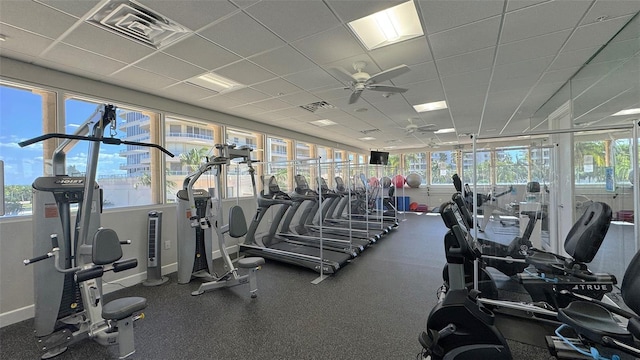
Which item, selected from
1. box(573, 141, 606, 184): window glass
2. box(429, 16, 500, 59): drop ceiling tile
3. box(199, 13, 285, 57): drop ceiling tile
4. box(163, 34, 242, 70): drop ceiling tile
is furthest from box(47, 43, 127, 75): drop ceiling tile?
box(573, 141, 606, 184): window glass

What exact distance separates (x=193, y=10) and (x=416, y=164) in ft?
36.9

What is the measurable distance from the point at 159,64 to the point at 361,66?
2.50 metres

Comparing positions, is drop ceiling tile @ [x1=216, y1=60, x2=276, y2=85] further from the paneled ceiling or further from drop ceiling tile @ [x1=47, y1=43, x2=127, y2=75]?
drop ceiling tile @ [x1=47, y1=43, x2=127, y2=75]

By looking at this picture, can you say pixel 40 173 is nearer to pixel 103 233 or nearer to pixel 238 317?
pixel 103 233

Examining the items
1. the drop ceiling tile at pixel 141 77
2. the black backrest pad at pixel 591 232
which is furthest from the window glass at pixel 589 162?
the drop ceiling tile at pixel 141 77

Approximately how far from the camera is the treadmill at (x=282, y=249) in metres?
4.09

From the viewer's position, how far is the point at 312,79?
371 cm

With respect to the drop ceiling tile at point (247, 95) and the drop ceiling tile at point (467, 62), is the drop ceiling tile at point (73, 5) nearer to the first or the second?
the drop ceiling tile at point (247, 95)

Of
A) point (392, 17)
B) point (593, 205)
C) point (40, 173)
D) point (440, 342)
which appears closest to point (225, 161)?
point (40, 173)

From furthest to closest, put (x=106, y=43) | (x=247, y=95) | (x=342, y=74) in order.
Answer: (x=247, y=95), (x=342, y=74), (x=106, y=43)

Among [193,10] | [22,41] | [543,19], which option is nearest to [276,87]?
[193,10]

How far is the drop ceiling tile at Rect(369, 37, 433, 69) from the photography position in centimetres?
278

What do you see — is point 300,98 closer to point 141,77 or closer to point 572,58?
point 141,77

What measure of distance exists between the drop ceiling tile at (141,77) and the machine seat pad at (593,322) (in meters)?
4.87
